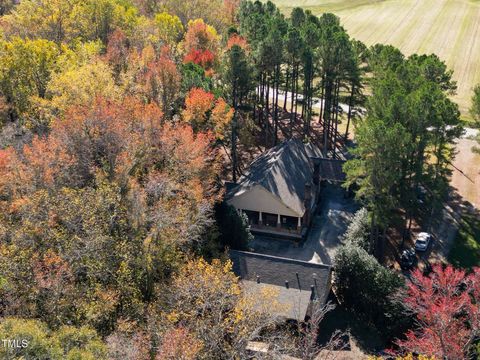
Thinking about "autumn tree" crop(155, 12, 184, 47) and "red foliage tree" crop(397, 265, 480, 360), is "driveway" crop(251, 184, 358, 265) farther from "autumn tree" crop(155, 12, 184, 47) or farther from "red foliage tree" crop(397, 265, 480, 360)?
"autumn tree" crop(155, 12, 184, 47)

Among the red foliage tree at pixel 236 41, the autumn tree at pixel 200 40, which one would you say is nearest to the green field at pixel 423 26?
the red foliage tree at pixel 236 41

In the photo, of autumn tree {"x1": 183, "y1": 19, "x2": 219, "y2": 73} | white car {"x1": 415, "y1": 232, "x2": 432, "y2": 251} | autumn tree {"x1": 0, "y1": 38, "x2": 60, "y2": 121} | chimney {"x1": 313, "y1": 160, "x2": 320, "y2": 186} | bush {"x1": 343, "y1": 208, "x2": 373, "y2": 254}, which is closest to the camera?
bush {"x1": 343, "y1": 208, "x2": 373, "y2": 254}

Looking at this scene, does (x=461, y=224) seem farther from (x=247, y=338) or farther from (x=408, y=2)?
(x=408, y=2)

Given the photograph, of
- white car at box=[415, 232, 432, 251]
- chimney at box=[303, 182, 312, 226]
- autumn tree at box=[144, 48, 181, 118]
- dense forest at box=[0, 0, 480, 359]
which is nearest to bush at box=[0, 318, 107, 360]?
dense forest at box=[0, 0, 480, 359]

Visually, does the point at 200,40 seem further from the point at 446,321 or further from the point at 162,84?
the point at 446,321

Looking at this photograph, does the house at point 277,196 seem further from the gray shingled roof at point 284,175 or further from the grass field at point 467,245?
the grass field at point 467,245

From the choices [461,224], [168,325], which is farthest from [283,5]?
[168,325]
